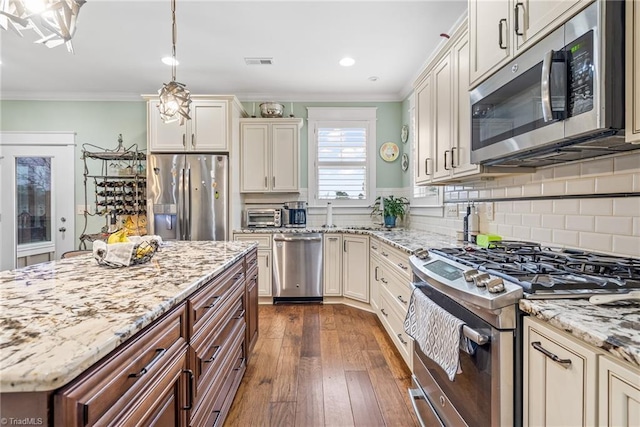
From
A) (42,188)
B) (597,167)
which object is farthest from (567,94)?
(42,188)

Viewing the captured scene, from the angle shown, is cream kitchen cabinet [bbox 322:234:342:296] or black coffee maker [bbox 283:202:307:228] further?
black coffee maker [bbox 283:202:307:228]

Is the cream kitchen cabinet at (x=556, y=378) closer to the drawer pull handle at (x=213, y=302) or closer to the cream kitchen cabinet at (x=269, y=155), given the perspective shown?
the drawer pull handle at (x=213, y=302)

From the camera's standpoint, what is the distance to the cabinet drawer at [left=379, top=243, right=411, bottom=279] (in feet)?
7.11

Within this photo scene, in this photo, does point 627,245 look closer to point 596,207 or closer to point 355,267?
point 596,207

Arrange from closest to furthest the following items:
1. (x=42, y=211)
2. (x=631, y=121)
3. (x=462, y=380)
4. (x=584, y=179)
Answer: (x=631, y=121) → (x=462, y=380) → (x=584, y=179) → (x=42, y=211)

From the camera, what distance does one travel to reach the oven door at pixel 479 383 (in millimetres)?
975

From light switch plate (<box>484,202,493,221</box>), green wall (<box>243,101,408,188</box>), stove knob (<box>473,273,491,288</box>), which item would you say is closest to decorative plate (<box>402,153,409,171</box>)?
green wall (<box>243,101,408,188</box>)

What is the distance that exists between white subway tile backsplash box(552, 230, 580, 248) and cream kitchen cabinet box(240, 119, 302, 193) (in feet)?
9.54

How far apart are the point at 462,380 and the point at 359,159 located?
11.4 ft

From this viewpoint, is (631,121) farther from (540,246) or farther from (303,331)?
(303,331)

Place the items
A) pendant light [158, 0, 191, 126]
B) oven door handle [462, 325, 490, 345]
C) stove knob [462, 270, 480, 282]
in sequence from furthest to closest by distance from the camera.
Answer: pendant light [158, 0, 191, 126] → stove knob [462, 270, 480, 282] → oven door handle [462, 325, 490, 345]

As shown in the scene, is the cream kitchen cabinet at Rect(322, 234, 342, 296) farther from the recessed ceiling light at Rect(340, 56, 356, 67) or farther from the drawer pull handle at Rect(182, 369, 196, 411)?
the drawer pull handle at Rect(182, 369, 196, 411)

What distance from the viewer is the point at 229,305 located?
1.74 metres

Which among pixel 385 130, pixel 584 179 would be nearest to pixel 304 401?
pixel 584 179
